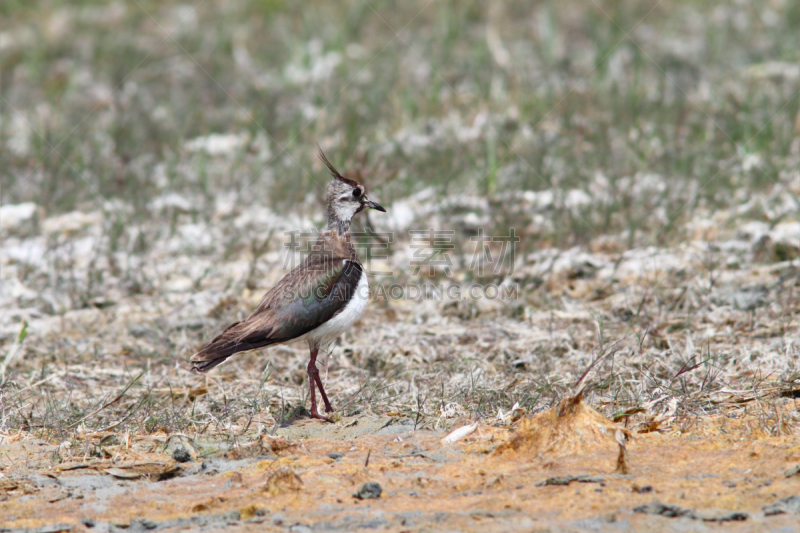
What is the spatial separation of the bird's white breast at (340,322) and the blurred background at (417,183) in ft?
1.22

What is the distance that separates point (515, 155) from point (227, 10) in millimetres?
6607

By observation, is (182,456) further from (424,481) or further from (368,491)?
(424,481)

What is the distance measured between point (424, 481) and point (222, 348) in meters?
1.77

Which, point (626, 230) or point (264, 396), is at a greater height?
point (626, 230)

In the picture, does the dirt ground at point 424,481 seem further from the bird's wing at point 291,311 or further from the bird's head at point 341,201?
the bird's head at point 341,201

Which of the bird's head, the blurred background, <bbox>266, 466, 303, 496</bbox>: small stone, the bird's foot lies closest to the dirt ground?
<bbox>266, 466, 303, 496</bbox>: small stone

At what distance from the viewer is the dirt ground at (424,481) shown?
2918 mm

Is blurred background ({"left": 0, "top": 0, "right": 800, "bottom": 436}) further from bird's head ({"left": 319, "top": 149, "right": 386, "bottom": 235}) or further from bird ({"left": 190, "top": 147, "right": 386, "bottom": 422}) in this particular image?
bird's head ({"left": 319, "top": 149, "right": 386, "bottom": 235})

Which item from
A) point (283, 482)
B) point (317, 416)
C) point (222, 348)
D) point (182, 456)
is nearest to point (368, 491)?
point (283, 482)

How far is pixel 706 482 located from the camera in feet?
10.2

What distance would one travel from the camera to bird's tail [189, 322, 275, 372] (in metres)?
4.64

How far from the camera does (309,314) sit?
193 inches

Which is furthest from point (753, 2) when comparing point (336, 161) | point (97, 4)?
point (97, 4)

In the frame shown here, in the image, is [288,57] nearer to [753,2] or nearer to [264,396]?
[753,2]
